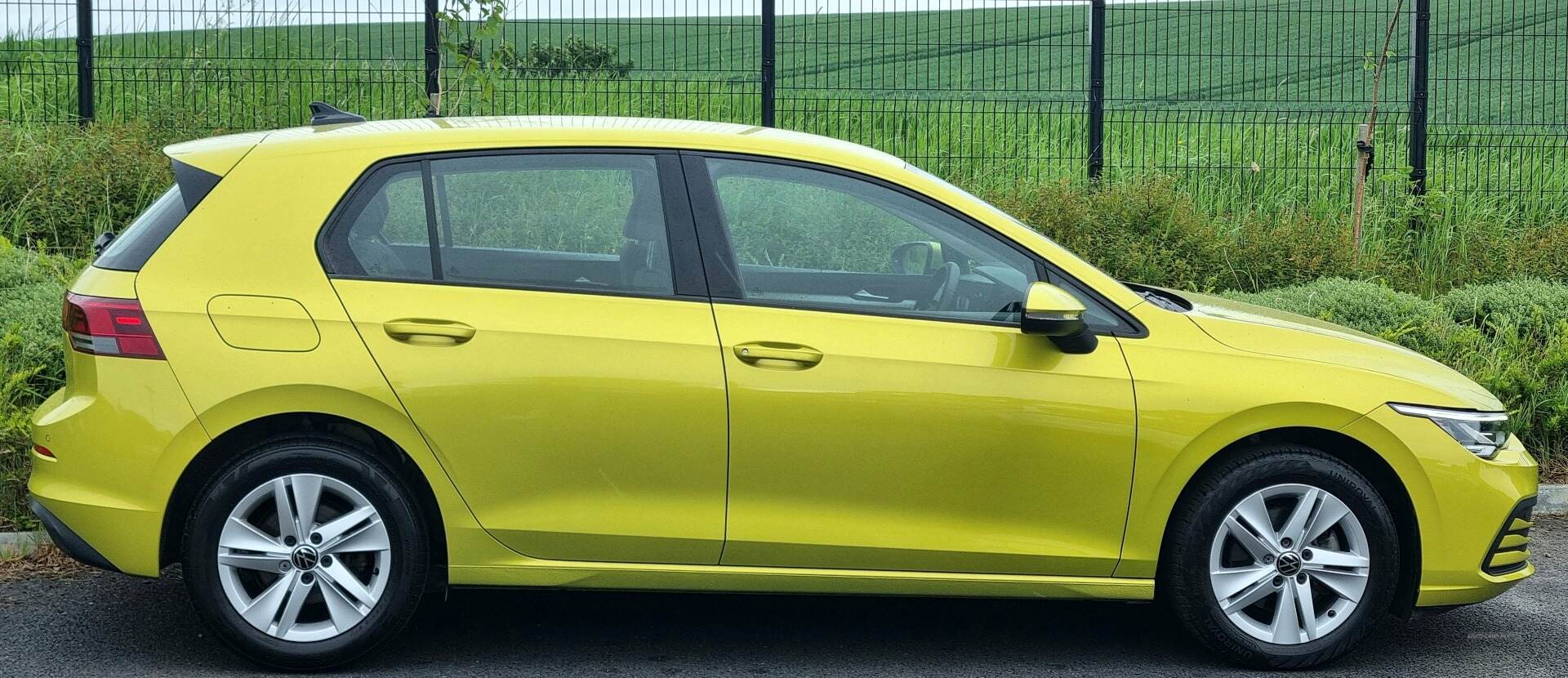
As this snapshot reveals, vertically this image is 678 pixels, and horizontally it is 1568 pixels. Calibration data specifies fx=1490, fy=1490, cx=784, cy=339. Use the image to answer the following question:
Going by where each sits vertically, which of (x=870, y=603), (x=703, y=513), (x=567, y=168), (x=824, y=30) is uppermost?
(x=824, y=30)

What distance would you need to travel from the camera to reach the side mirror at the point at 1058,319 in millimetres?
4188

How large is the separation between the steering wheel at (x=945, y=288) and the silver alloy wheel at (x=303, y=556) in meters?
1.74

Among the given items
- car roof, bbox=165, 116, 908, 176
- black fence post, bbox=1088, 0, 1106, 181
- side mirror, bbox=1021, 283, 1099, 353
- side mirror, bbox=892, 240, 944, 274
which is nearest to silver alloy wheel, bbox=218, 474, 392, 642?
car roof, bbox=165, 116, 908, 176

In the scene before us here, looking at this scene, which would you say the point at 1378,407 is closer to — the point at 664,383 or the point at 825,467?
the point at 825,467

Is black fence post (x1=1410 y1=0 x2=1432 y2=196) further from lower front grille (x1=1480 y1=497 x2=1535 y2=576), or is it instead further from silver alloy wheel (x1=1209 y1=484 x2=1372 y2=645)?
silver alloy wheel (x1=1209 y1=484 x2=1372 y2=645)

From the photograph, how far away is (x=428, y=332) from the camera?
4.21 m

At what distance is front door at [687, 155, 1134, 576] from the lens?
168 inches

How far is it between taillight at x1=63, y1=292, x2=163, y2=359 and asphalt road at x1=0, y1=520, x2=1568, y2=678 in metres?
0.96

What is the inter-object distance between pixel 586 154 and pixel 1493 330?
18.9 ft

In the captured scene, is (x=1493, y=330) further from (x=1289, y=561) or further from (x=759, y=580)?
(x=759, y=580)

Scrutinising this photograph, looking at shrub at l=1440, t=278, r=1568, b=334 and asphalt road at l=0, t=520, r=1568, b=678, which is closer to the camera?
asphalt road at l=0, t=520, r=1568, b=678

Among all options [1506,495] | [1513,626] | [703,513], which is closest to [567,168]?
[703,513]

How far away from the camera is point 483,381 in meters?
4.20

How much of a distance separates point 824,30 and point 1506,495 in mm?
7475
